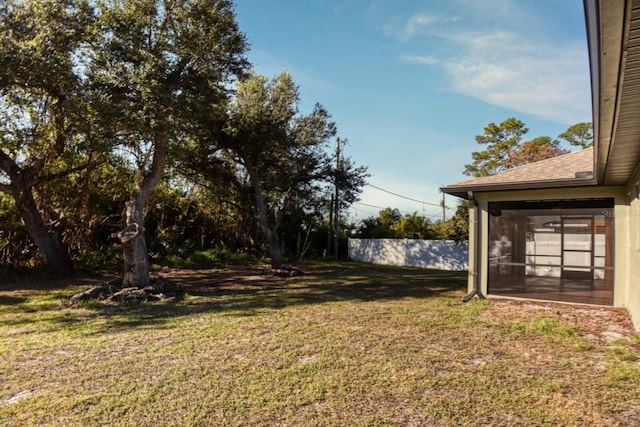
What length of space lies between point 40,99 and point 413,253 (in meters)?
15.0

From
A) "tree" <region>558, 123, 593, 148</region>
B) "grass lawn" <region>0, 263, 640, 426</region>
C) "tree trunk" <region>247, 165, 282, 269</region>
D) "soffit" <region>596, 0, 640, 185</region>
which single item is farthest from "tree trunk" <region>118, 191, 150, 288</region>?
"tree" <region>558, 123, 593, 148</region>

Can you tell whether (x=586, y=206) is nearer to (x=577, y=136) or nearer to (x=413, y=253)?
(x=413, y=253)

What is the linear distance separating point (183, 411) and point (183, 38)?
7.98 m

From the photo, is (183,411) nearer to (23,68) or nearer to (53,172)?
(23,68)

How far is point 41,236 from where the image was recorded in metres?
11.5

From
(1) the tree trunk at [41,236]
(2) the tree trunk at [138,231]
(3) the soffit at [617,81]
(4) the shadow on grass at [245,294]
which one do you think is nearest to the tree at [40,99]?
(1) the tree trunk at [41,236]

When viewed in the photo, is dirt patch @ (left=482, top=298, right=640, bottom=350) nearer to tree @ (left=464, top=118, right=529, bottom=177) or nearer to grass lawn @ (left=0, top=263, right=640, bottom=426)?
grass lawn @ (left=0, top=263, right=640, bottom=426)

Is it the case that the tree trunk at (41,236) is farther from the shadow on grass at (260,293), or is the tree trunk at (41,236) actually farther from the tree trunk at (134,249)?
the tree trunk at (134,249)

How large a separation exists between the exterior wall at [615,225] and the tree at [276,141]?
685cm

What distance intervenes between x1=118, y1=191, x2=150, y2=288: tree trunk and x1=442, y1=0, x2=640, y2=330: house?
648 cm

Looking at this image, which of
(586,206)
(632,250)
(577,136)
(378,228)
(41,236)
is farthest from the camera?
(577,136)

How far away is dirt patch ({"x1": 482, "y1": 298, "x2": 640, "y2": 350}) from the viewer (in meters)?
5.70

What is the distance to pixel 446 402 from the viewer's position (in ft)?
10.9

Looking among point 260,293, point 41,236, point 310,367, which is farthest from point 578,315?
point 41,236
